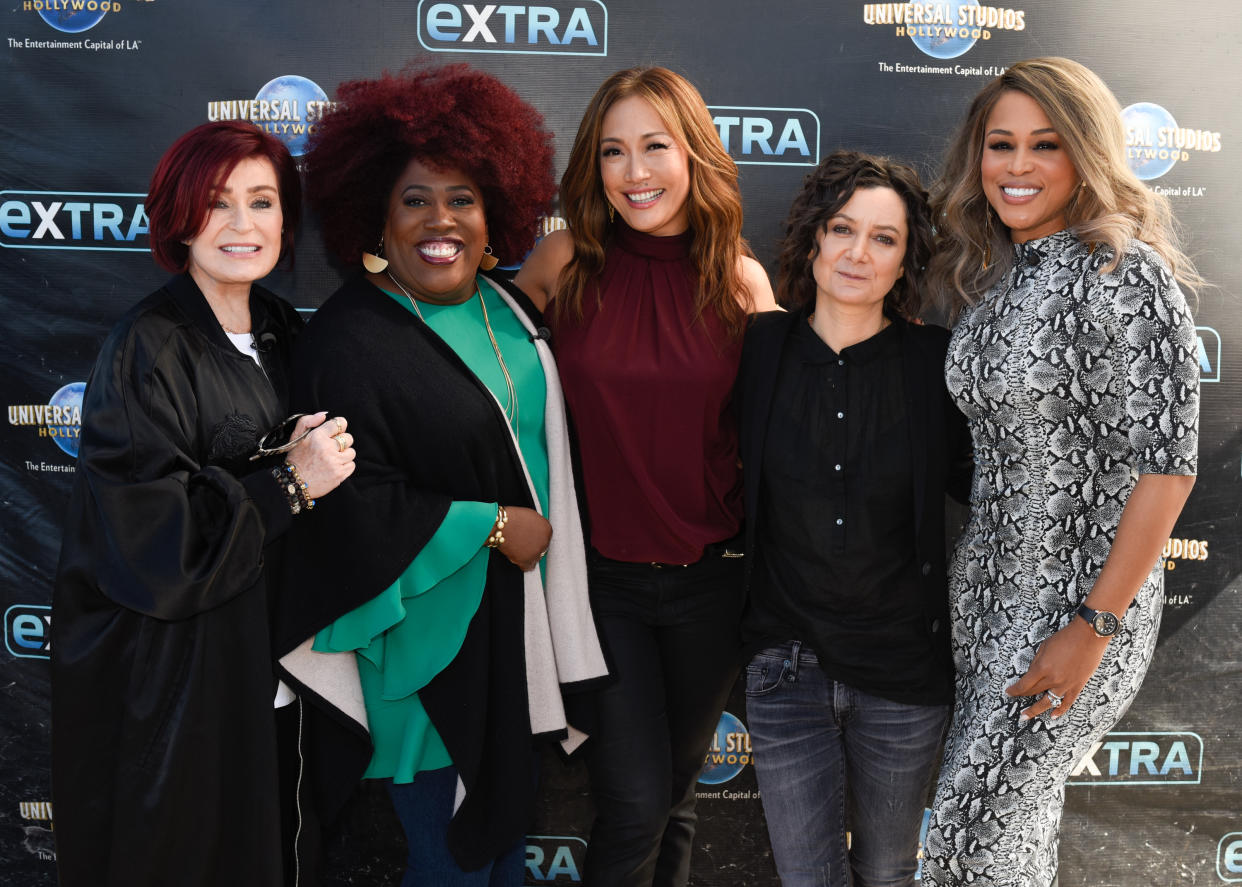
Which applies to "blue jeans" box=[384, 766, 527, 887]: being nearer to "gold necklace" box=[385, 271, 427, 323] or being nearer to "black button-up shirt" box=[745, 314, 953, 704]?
"black button-up shirt" box=[745, 314, 953, 704]

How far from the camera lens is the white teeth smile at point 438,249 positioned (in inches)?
89.3

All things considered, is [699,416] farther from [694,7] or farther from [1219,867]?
[1219,867]

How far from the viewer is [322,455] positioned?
204cm

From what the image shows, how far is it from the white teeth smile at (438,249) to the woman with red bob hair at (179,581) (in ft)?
1.37

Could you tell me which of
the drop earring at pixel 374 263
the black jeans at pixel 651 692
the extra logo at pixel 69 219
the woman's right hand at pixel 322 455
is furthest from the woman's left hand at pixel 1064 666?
the extra logo at pixel 69 219

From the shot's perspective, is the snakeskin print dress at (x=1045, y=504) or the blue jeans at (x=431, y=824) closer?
the snakeskin print dress at (x=1045, y=504)

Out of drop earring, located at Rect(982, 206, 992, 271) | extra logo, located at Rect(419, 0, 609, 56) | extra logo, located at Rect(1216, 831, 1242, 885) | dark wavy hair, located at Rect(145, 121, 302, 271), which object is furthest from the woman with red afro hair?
extra logo, located at Rect(1216, 831, 1242, 885)

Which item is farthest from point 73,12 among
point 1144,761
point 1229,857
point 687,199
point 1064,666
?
point 1229,857

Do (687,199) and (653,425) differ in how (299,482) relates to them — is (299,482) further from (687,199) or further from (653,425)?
(687,199)

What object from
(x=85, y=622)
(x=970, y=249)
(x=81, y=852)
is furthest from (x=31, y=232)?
(x=970, y=249)

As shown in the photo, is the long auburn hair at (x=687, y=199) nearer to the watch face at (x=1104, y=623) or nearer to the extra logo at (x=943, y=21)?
the extra logo at (x=943, y=21)

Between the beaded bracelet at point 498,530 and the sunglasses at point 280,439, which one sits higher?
the sunglasses at point 280,439

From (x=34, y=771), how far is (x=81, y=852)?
1.37 metres

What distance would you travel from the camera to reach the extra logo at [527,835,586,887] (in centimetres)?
327
